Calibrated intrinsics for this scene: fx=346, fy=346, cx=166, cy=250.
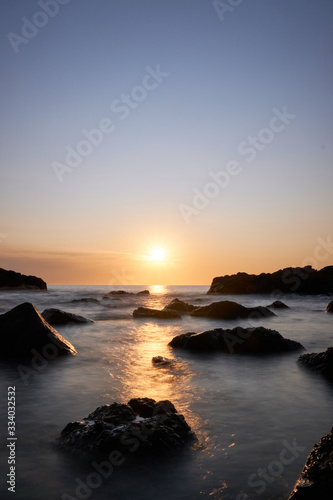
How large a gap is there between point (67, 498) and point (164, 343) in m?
9.65

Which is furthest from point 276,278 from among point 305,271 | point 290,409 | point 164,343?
point 290,409

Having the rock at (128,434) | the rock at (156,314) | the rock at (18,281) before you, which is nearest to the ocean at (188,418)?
the rock at (128,434)

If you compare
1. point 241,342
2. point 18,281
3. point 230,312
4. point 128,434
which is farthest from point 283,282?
point 128,434

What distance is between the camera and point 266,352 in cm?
1086

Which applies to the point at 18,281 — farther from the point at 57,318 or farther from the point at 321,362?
the point at 321,362

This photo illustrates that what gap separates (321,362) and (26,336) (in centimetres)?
807

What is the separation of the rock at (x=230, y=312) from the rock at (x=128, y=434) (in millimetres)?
16522

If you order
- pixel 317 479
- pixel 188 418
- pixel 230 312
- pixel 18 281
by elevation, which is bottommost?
pixel 18 281

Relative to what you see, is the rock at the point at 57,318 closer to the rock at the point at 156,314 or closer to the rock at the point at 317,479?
the rock at the point at 156,314

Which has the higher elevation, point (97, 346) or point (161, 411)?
point (161, 411)

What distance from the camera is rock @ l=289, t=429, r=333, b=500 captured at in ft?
9.77

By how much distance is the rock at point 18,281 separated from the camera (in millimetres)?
81062

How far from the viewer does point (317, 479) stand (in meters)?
3.10

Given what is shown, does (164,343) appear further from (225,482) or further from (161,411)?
(225,482)
